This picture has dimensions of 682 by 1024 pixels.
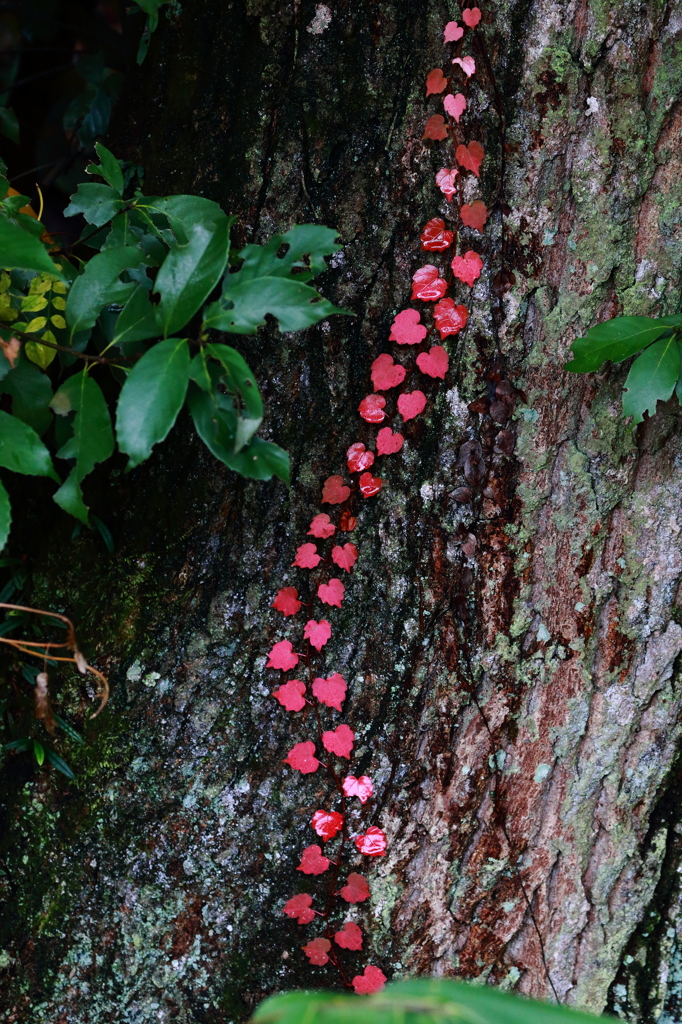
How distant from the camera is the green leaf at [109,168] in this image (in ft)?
3.66

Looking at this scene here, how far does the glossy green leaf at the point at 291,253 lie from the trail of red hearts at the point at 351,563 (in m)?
0.17

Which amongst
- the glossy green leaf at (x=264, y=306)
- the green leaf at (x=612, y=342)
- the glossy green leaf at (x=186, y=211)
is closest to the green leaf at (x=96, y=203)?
the glossy green leaf at (x=186, y=211)

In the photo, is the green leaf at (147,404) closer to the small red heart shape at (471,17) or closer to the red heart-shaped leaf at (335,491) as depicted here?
the red heart-shaped leaf at (335,491)

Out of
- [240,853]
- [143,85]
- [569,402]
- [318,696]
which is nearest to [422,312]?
[569,402]

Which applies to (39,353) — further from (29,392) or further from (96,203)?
(96,203)

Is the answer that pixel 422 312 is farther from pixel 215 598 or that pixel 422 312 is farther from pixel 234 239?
pixel 215 598

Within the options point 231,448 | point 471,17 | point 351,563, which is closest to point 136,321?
point 231,448

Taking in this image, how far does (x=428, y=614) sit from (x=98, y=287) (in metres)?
0.67

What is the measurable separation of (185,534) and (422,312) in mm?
517

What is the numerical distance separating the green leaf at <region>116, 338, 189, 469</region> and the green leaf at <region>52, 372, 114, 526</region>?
0.50 ft

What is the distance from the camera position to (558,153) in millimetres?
1120

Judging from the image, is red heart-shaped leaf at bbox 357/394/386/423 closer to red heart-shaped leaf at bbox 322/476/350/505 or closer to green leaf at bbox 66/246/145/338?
red heart-shaped leaf at bbox 322/476/350/505

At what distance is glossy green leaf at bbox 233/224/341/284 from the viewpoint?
948 mm

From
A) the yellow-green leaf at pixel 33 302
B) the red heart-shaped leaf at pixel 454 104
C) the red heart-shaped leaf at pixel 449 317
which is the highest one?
the red heart-shaped leaf at pixel 454 104
